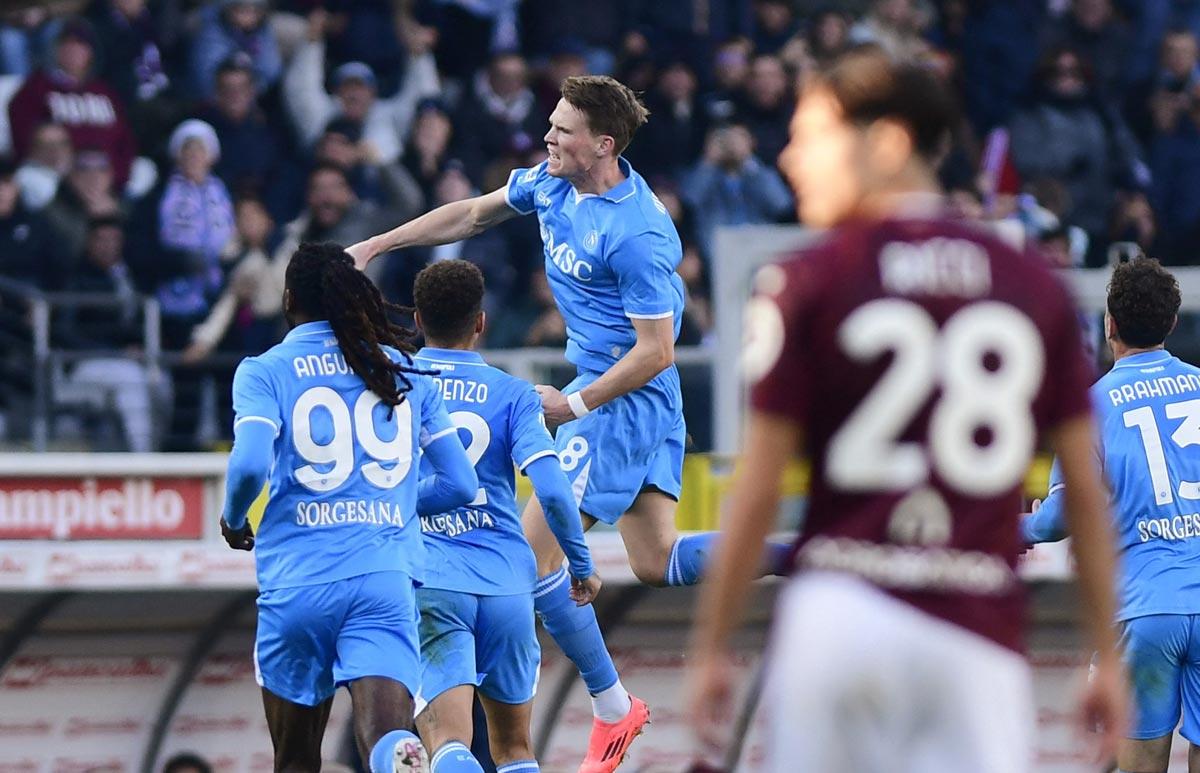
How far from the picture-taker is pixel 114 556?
11.1 meters

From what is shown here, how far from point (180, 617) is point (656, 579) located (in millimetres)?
4580

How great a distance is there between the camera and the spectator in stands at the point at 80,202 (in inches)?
509

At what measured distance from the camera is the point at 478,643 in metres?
8.08

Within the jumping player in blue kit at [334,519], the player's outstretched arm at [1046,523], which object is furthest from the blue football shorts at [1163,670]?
the jumping player in blue kit at [334,519]

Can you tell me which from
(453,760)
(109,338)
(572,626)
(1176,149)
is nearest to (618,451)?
(572,626)

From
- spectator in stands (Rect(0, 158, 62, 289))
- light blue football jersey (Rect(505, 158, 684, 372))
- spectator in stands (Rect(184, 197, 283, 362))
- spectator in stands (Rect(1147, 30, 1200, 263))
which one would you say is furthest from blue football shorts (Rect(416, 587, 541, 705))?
spectator in stands (Rect(1147, 30, 1200, 263))

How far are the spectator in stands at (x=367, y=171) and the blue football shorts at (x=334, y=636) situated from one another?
22.5ft

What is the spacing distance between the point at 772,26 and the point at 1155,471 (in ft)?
29.1

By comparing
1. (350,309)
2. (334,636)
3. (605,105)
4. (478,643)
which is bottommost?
(478,643)

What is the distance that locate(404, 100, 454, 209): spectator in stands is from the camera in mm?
14273

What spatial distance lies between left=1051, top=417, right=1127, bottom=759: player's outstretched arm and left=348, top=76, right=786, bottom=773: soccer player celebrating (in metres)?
3.88

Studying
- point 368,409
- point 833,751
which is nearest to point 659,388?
point 368,409

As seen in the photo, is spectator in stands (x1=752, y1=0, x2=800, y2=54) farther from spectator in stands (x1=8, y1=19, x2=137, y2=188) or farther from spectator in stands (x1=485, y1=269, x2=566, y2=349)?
spectator in stands (x1=8, y1=19, x2=137, y2=188)

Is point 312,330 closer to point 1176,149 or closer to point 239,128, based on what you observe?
point 239,128
